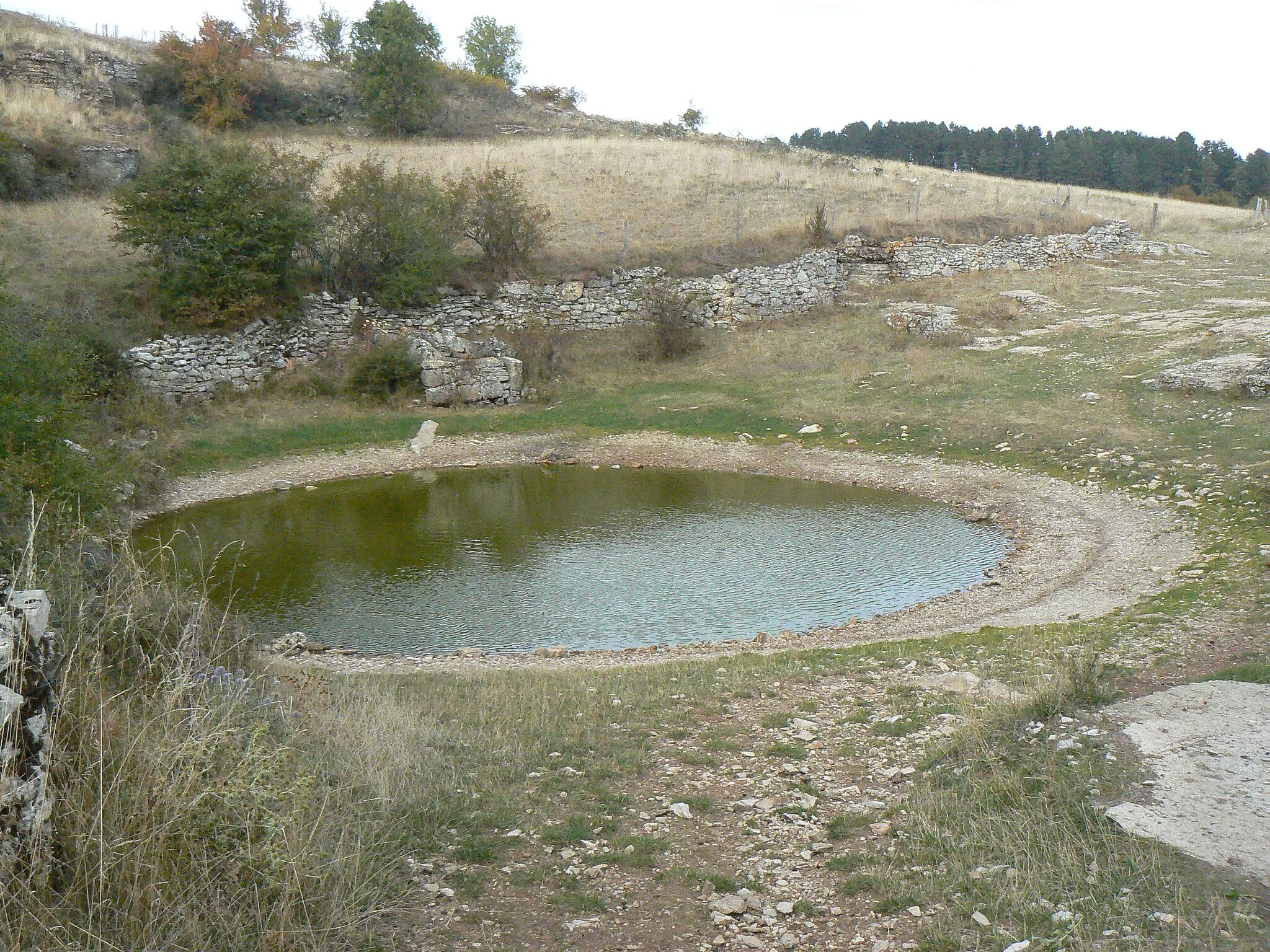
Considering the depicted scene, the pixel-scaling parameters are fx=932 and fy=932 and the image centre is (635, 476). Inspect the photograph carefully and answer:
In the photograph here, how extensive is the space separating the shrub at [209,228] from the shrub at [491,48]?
2175 inches

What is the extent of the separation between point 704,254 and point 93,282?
62.6ft

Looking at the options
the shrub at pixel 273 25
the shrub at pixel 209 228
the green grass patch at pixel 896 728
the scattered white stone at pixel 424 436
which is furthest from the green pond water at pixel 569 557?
the shrub at pixel 273 25

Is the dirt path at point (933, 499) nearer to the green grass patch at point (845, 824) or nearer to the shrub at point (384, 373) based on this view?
the shrub at point (384, 373)

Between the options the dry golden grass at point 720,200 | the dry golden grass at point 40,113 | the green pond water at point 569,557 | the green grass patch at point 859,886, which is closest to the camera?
the green grass patch at point 859,886

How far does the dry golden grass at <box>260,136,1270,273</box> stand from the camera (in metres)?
33.8

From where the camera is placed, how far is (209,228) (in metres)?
25.4

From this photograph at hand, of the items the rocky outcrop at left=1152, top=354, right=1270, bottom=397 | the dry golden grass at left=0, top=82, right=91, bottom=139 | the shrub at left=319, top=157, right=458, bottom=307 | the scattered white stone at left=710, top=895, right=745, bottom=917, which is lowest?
the scattered white stone at left=710, top=895, right=745, bottom=917

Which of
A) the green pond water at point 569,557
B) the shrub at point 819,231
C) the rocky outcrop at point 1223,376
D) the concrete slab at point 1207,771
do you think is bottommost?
the green pond water at point 569,557

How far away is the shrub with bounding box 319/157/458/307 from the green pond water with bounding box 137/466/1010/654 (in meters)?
9.44

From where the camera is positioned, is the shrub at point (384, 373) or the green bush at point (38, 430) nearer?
the green bush at point (38, 430)

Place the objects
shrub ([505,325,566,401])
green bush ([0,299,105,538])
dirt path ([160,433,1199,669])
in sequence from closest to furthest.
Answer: green bush ([0,299,105,538]), dirt path ([160,433,1199,669]), shrub ([505,325,566,401])

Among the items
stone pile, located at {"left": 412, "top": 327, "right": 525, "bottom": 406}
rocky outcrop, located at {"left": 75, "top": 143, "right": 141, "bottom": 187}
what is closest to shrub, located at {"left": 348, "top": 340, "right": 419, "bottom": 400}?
stone pile, located at {"left": 412, "top": 327, "right": 525, "bottom": 406}

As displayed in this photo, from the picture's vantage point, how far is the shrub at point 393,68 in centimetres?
4419

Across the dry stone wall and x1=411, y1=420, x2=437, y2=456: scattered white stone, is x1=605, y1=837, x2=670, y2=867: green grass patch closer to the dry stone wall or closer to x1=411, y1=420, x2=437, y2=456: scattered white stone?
x1=411, y1=420, x2=437, y2=456: scattered white stone
